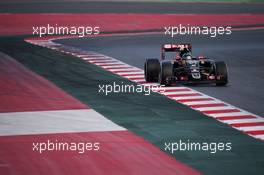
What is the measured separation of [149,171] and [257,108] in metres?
8.35

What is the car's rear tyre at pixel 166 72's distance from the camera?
29484mm

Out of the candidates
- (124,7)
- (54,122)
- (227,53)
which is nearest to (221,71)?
(54,122)

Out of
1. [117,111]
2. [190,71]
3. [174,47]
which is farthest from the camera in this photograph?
[174,47]

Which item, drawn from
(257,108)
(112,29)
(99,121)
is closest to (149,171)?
(99,121)

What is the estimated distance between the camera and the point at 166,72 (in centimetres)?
2952

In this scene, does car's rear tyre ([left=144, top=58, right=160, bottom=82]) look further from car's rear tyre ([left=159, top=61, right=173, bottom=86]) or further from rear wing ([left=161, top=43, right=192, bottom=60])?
car's rear tyre ([left=159, top=61, right=173, bottom=86])

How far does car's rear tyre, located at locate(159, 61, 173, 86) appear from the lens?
29.5 m

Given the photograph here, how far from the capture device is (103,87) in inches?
1185

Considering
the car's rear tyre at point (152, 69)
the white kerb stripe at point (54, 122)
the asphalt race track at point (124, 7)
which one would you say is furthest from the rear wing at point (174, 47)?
the asphalt race track at point (124, 7)

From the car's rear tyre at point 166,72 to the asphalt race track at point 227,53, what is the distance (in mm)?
1094

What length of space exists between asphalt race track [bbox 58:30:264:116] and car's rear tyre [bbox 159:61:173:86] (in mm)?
1094

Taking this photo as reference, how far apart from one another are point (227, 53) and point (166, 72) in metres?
12.7

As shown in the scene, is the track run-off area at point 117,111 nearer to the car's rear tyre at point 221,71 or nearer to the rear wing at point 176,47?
the car's rear tyre at point 221,71

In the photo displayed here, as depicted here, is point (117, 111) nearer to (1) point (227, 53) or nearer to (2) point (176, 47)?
(2) point (176, 47)
